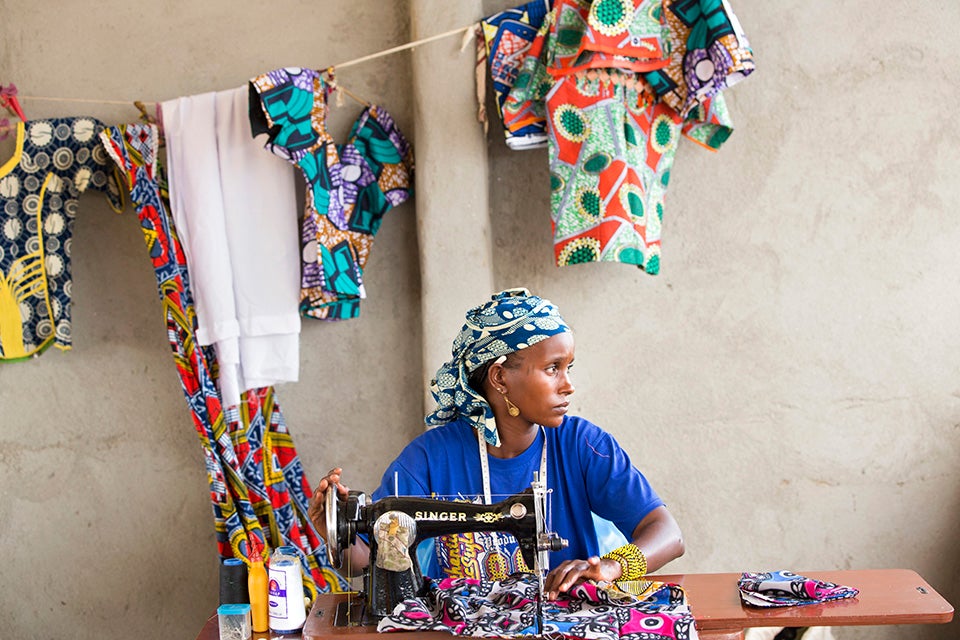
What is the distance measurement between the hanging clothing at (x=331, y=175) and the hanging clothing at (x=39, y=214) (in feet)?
2.36

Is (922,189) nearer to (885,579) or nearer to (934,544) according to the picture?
(934,544)

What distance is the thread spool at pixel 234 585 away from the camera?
7.01ft

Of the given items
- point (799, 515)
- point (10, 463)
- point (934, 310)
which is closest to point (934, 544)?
point (799, 515)

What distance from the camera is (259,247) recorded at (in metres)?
3.39

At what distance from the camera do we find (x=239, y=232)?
3.39 meters

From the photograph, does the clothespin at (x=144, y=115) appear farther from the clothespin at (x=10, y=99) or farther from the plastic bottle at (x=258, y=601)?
the plastic bottle at (x=258, y=601)

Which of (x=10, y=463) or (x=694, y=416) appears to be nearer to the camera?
(x=694, y=416)

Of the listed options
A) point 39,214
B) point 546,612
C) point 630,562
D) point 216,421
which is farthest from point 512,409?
point 39,214

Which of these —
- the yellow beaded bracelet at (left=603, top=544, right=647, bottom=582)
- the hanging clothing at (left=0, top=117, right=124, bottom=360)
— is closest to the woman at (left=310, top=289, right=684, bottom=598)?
the yellow beaded bracelet at (left=603, top=544, right=647, bottom=582)

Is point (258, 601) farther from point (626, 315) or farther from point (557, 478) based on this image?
point (626, 315)

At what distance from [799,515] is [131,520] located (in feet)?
8.07

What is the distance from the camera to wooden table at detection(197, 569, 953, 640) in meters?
1.99

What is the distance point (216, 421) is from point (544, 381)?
1.39m

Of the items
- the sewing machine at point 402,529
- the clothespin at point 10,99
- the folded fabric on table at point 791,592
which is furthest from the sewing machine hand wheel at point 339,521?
the clothespin at point 10,99
